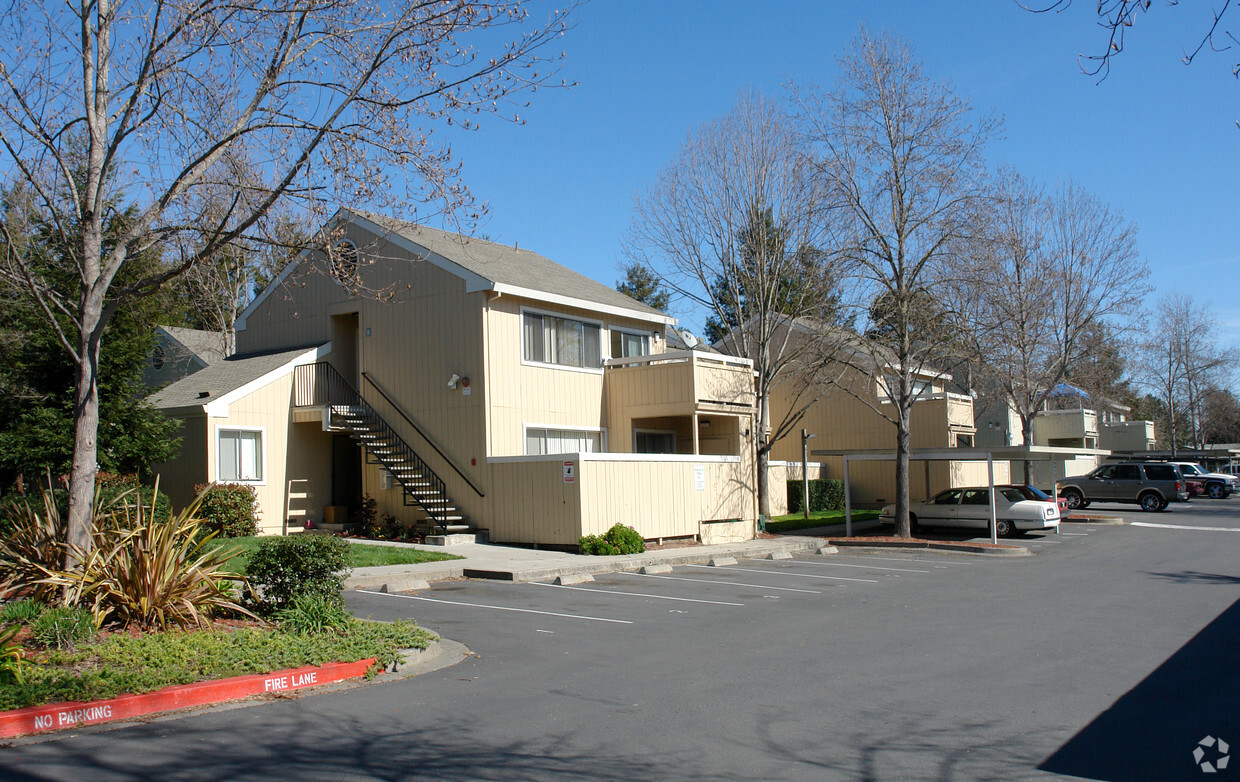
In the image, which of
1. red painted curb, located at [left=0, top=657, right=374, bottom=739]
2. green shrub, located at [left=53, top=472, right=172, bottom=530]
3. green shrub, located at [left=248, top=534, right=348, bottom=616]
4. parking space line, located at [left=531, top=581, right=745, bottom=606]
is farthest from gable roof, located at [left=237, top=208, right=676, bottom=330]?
red painted curb, located at [left=0, top=657, right=374, bottom=739]

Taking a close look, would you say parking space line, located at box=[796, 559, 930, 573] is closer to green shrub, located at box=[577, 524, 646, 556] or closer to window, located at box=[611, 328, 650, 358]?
green shrub, located at box=[577, 524, 646, 556]

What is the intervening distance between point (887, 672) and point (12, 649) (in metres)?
7.64

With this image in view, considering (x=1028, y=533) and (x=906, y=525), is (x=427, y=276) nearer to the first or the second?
(x=906, y=525)

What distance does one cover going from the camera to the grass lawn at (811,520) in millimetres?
27933

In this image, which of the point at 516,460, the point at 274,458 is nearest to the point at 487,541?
the point at 516,460

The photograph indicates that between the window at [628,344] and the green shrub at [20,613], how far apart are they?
18.1 meters

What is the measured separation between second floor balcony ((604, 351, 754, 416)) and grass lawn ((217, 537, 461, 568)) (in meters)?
7.74

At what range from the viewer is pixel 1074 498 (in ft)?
127

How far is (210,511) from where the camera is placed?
20641mm

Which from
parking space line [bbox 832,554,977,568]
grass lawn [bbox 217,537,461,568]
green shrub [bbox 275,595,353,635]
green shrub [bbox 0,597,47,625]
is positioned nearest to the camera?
green shrub [bbox 0,597,47,625]

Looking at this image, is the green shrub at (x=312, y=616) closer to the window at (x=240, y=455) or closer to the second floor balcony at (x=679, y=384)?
the window at (x=240, y=455)

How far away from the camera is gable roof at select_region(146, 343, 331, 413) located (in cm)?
2233

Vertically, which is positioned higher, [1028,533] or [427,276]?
[427,276]

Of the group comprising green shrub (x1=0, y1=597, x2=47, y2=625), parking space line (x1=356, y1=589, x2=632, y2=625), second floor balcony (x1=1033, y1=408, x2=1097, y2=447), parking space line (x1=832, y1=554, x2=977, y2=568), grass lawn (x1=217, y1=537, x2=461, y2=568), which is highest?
second floor balcony (x1=1033, y1=408, x2=1097, y2=447)
